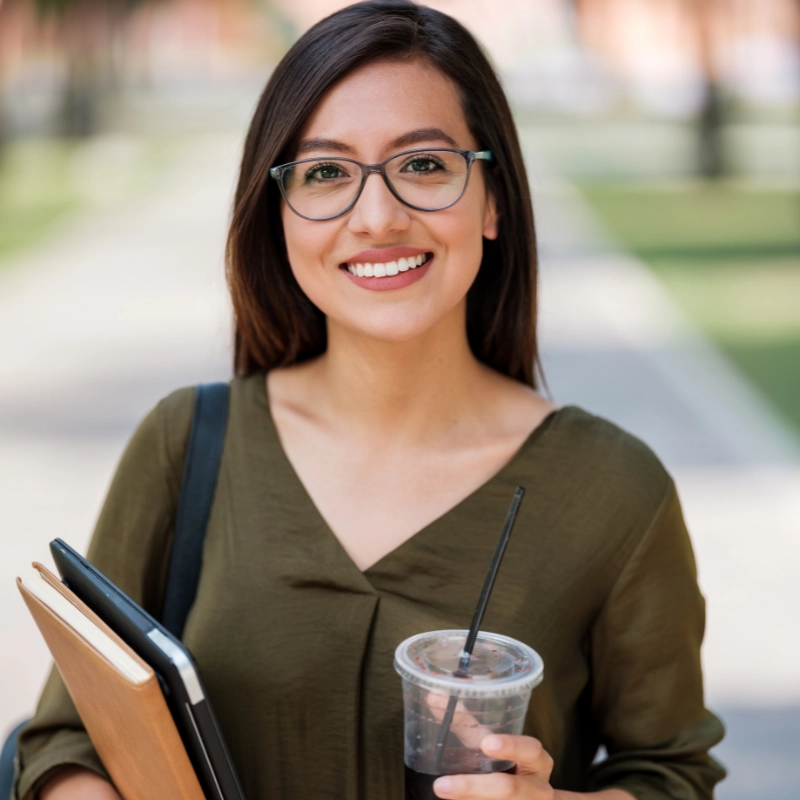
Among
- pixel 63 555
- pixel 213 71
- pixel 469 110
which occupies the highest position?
pixel 213 71

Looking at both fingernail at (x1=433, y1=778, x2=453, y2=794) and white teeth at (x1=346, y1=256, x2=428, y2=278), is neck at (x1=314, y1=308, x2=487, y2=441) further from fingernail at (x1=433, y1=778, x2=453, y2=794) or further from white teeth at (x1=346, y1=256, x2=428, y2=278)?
fingernail at (x1=433, y1=778, x2=453, y2=794)

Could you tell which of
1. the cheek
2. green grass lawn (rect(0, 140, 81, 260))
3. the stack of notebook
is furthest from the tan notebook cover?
green grass lawn (rect(0, 140, 81, 260))

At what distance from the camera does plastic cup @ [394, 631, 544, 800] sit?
165 centimetres

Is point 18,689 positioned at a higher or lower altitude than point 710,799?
lower

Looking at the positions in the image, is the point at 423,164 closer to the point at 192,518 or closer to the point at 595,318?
the point at 192,518

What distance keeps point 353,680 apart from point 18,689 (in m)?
3.11

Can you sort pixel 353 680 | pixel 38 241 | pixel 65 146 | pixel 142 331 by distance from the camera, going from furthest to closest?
pixel 65 146 → pixel 38 241 → pixel 142 331 → pixel 353 680

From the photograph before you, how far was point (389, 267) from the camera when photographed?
216 centimetres

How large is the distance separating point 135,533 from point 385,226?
0.70m

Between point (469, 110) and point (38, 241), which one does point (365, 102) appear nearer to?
point (469, 110)

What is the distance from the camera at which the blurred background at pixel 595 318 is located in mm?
5449

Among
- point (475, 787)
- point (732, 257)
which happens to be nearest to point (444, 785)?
point (475, 787)

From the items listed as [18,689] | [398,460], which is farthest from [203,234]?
[398,460]

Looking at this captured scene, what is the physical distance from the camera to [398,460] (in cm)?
239
